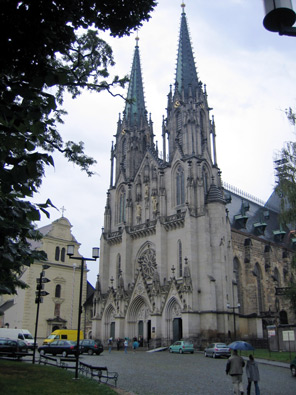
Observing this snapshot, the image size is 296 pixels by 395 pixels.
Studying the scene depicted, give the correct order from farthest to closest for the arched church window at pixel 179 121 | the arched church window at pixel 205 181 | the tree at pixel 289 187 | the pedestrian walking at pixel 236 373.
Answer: the arched church window at pixel 179 121 < the arched church window at pixel 205 181 < the tree at pixel 289 187 < the pedestrian walking at pixel 236 373

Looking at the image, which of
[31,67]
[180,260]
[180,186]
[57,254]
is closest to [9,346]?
[180,260]

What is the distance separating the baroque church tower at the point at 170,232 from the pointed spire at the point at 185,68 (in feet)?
0.43

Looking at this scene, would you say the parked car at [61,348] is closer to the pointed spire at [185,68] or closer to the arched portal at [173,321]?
the arched portal at [173,321]

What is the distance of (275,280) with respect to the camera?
2135 inches

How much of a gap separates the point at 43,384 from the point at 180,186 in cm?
3669

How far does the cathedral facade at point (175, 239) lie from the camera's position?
4206 centimetres

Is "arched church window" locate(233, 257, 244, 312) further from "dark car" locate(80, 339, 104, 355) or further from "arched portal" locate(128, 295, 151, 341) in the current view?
"dark car" locate(80, 339, 104, 355)

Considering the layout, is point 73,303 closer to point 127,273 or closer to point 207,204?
point 127,273

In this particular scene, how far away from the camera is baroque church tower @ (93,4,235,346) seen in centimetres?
4209

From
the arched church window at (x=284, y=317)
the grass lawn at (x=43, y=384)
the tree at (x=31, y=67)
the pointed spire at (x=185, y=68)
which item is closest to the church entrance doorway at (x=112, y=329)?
the arched church window at (x=284, y=317)

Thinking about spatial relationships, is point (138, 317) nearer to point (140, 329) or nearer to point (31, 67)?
point (140, 329)

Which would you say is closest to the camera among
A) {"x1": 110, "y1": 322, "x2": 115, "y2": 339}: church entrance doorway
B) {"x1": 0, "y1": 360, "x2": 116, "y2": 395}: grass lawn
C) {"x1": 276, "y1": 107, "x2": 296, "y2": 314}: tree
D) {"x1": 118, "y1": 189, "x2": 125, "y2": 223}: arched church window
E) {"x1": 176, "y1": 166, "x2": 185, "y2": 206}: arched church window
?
{"x1": 0, "y1": 360, "x2": 116, "y2": 395}: grass lawn

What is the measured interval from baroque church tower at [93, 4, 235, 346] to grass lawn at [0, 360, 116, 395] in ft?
82.7

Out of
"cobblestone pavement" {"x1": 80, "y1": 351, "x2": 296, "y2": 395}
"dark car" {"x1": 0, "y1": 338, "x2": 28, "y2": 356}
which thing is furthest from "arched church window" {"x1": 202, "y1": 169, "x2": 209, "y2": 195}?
"cobblestone pavement" {"x1": 80, "y1": 351, "x2": 296, "y2": 395}
